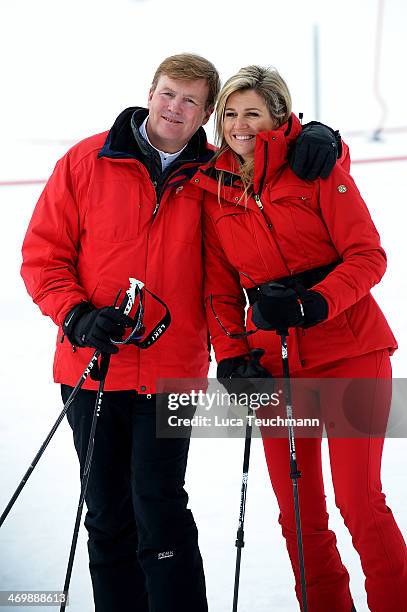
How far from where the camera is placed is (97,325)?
2.10 meters

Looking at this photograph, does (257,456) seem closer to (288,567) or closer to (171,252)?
(288,567)

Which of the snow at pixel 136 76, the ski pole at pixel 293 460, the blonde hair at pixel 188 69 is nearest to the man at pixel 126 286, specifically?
the blonde hair at pixel 188 69

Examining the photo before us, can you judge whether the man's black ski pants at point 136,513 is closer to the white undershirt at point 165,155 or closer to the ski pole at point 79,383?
the ski pole at point 79,383

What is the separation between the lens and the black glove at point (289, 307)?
204cm

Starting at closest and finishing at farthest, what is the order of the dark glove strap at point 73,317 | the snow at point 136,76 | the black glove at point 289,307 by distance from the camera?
1. the black glove at point 289,307
2. the dark glove strap at point 73,317
3. the snow at point 136,76

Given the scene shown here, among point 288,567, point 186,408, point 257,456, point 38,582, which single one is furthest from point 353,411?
point 257,456

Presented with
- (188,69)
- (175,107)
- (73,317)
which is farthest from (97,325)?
(188,69)

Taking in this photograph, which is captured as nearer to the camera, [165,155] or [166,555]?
[166,555]

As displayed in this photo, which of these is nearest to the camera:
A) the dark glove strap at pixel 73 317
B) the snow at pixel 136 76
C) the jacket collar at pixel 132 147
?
the dark glove strap at pixel 73 317

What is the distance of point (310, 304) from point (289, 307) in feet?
0.19

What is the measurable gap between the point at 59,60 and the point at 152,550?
21.1 feet

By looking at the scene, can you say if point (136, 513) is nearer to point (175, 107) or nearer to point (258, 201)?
point (258, 201)

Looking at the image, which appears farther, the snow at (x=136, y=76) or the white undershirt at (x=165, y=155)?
the snow at (x=136, y=76)

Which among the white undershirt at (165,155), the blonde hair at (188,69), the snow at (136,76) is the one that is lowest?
the white undershirt at (165,155)
